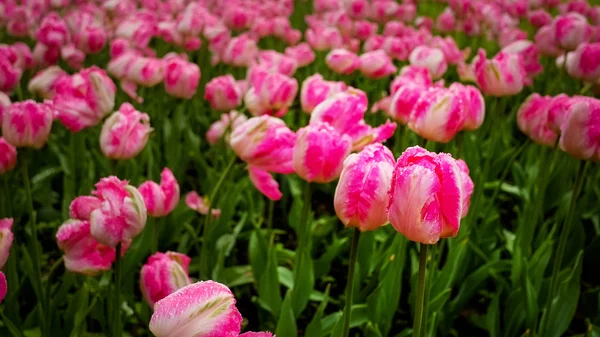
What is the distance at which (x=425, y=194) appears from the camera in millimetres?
739

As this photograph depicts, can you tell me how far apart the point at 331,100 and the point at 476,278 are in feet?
2.17

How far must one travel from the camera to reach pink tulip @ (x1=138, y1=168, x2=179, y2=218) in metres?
1.21

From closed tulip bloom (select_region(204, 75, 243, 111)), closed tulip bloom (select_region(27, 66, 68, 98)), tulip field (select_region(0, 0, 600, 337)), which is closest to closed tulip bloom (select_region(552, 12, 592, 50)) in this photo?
tulip field (select_region(0, 0, 600, 337))

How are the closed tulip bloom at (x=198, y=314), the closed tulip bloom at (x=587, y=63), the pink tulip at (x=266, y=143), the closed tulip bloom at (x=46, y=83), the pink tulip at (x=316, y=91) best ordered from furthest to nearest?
the closed tulip bloom at (x=46, y=83) → the closed tulip bloom at (x=587, y=63) → the pink tulip at (x=316, y=91) → the pink tulip at (x=266, y=143) → the closed tulip bloom at (x=198, y=314)

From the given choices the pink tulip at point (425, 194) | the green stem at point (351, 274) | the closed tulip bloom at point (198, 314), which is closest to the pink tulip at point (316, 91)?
the green stem at point (351, 274)

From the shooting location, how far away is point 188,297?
2.29ft

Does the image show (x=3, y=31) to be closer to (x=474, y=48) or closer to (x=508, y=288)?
(x=474, y=48)

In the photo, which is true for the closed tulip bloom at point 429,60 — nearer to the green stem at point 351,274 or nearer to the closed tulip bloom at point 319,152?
the closed tulip bloom at point 319,152

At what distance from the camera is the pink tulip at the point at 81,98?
1.50m

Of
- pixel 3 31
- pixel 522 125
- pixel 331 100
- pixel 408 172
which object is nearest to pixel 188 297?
pixel 408 172

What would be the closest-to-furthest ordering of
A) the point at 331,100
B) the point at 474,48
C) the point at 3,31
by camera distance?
1. the point at 331,100
2. the point at 3,31
3. the point at 474,48

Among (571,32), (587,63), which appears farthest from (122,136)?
(571,32)

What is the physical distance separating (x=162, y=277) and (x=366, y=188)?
0.41 m

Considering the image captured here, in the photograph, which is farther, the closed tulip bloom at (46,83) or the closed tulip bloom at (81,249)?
the closed tulip bloom at (46,83)
